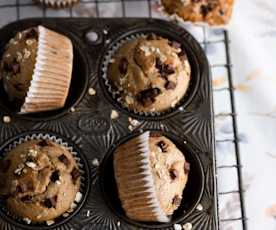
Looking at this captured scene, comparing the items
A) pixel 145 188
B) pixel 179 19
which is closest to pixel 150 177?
pixel 145 188

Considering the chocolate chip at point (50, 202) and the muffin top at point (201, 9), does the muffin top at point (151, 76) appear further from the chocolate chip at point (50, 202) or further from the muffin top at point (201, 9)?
the chocolate chip at point (50, 202)

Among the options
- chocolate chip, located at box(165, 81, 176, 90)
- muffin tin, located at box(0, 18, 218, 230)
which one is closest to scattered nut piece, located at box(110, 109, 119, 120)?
muffin tin, located at box(0, 18, 218, 230)

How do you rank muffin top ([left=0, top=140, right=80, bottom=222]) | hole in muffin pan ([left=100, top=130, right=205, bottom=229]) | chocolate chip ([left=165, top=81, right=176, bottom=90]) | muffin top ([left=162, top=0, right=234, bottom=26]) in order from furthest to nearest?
muffin top ([left=162, top=0, right=234, bottom=26]) → chocolate chip ([left=165, top=81, right=176, bottom=90]) → hole in muffin pan ([left=100, top=130, right=205, bottom=229]) → muffin top ([left=0, top=140, right=80, bottom=222])

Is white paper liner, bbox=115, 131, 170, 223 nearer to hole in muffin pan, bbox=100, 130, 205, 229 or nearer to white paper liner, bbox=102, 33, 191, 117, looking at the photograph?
hole in muffin pan, bbox=100, 130, 205, 229

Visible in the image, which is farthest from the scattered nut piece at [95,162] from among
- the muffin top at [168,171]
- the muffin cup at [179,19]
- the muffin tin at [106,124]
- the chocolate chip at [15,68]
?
the muffin cup at [179,19]

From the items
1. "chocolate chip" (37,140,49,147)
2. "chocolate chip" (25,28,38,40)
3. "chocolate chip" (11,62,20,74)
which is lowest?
"chocolate chip" (37,140,49,147)

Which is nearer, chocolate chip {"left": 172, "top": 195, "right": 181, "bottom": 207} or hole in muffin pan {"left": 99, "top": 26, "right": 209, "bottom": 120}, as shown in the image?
chocolate chip {"left": 172, "top": 195, "right": 181, "bottom": 207}
